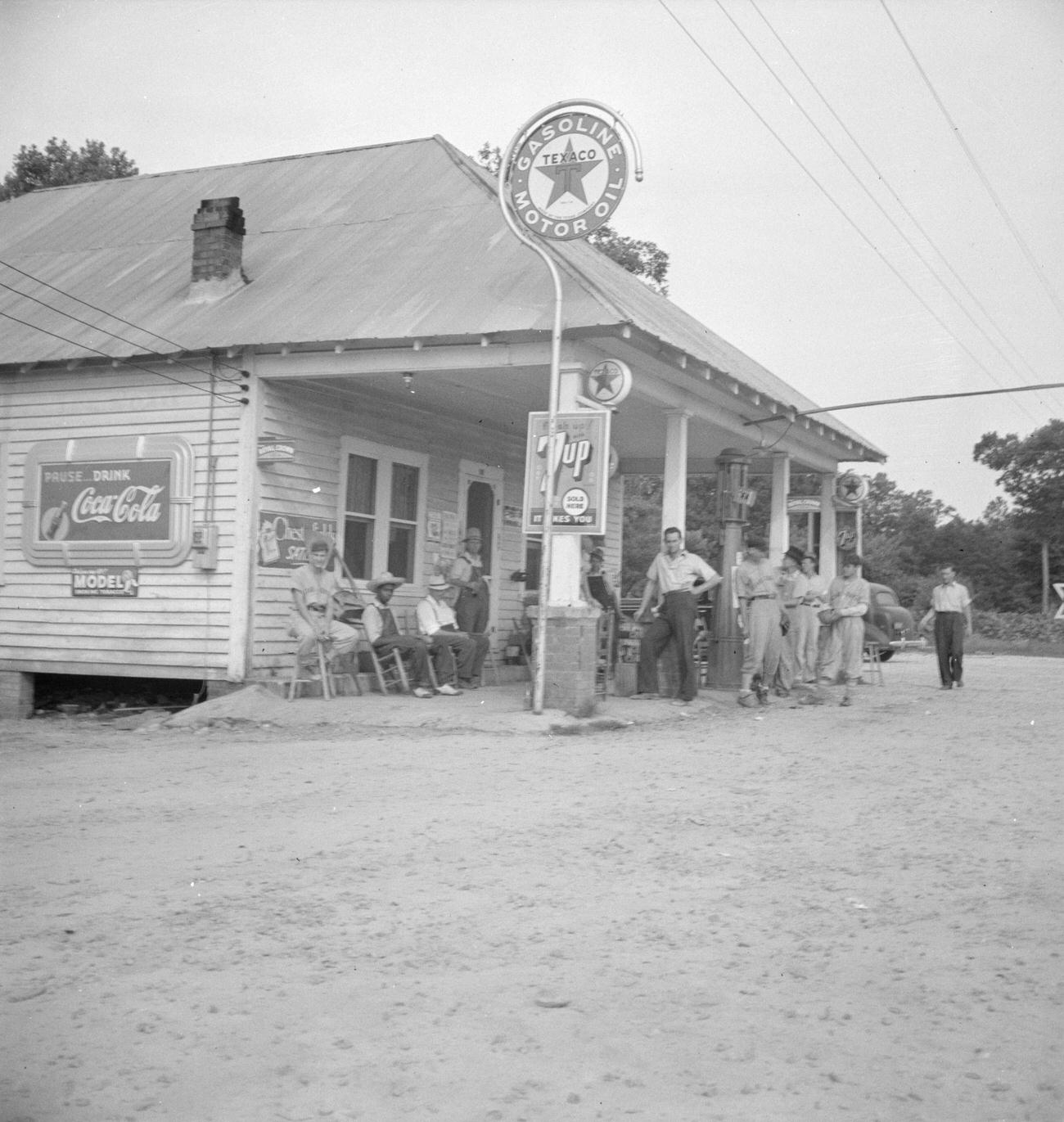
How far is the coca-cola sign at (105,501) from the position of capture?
1404cm

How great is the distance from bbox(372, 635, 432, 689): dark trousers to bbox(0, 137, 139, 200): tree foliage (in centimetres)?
2372

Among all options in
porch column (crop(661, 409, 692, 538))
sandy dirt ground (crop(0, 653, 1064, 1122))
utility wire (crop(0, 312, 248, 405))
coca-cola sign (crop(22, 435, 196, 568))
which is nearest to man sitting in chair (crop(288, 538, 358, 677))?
coca-cola sign (crop(22, 435, 196, 568))

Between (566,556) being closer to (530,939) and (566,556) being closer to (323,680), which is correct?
(323,680)

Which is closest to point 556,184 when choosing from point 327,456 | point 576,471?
point 576,471

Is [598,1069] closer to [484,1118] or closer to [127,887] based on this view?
[484,1118]

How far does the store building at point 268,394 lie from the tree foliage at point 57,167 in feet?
58.4

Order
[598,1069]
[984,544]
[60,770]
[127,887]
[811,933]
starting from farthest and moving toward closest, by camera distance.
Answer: [984,544] < [60,770] < [127,887] < [811,933] < [598,1069]

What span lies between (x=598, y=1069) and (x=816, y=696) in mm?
12267

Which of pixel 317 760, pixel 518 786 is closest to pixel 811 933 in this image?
pixel 518 786

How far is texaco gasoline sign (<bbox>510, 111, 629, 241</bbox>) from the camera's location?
1220 cm

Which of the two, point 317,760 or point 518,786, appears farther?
point 317,760

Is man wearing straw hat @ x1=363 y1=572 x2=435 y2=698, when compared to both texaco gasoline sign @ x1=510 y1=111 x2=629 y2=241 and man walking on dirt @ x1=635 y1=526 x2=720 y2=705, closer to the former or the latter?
man walking on dirt @ x1=635 y1=526 x2=720 y2=705

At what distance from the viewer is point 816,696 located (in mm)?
15688

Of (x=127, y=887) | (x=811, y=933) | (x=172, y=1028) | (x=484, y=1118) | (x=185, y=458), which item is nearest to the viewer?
(x=484, y=1118)
